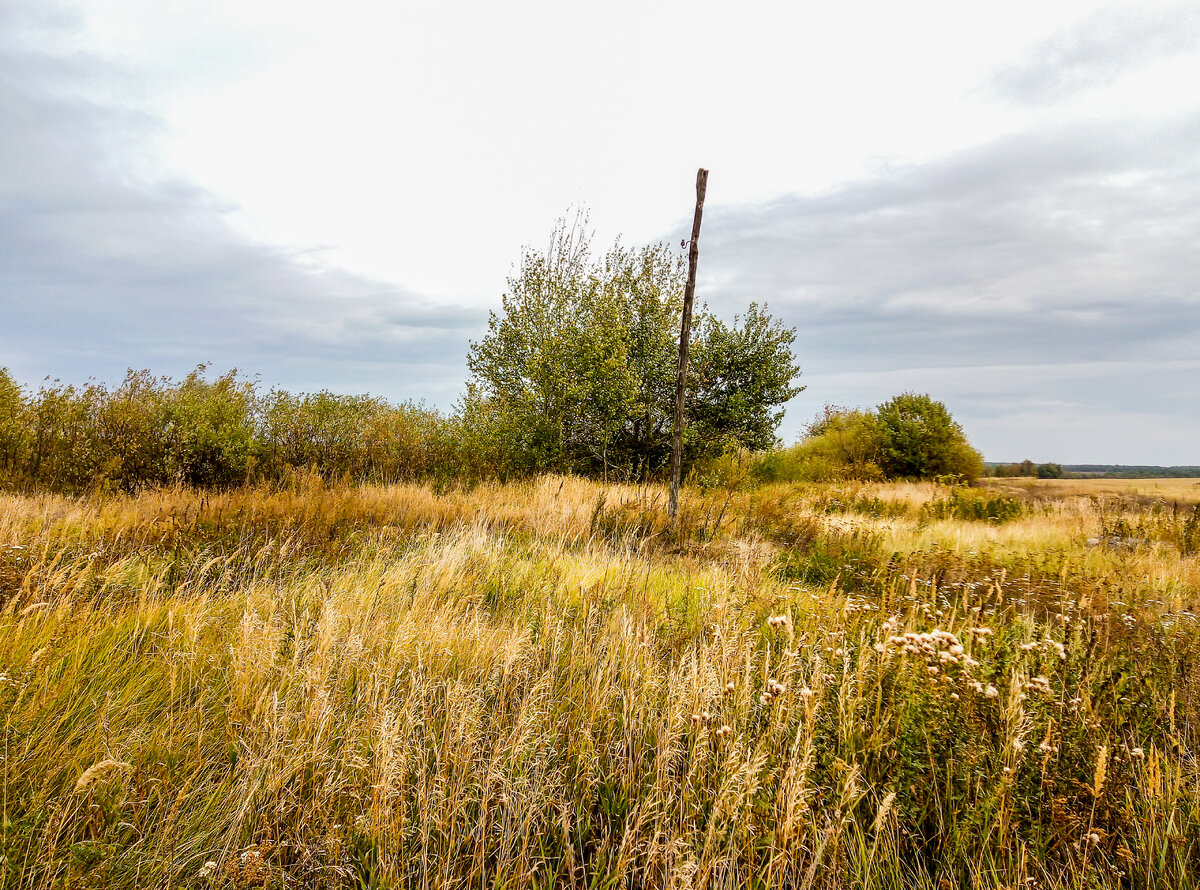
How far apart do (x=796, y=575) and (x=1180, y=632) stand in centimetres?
359

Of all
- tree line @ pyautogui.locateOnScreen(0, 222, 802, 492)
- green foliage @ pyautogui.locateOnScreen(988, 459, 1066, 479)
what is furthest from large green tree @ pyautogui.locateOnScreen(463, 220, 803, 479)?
green foliage @ pyautogui.locateOnScreen(988, 459, 1066, 479)

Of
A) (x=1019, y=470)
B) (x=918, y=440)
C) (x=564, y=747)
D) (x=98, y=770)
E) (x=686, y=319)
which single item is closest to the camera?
(x=98, y=770)

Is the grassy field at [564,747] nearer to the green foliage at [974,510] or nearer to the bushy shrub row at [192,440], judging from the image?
the bushy shrub row at [192,440]

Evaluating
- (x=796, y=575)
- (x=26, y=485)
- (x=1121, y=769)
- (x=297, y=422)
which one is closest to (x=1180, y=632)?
(x=1121, y=769)

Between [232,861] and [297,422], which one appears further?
[297,422]

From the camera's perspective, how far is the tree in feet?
91.4

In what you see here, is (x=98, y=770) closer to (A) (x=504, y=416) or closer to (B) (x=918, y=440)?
(A) (x=504, y=416)

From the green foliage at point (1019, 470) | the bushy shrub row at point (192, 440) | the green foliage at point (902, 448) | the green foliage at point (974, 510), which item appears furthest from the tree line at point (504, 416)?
the green foliage at point (1019, 470)

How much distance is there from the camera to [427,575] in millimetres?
4891

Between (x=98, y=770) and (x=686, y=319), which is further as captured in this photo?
(x=686, y=319)

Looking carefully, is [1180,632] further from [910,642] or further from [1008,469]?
[1008,469]

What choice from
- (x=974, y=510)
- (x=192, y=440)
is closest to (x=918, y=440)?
(x=974, y=510)

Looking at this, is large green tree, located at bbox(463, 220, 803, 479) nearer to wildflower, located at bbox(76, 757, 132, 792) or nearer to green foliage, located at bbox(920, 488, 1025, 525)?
green foliage, located at bbox(920, 488, 1025, 525)

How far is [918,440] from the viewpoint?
27938mm
